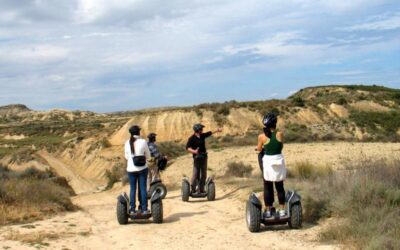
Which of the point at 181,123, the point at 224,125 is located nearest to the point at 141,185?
the point at 224,125

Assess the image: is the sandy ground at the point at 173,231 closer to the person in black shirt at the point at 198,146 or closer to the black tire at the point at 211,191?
the black tire at the point at 211,191

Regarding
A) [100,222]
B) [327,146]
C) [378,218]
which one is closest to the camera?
[378,218]

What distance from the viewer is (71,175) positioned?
143ft

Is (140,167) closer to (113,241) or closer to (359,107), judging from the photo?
(113,241)

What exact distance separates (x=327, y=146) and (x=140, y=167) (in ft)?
64.2

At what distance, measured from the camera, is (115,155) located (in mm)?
45375

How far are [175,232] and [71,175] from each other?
34599mm

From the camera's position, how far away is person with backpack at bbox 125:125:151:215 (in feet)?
37.3

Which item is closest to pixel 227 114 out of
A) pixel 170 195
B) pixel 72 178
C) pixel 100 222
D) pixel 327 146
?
pixel 72 178

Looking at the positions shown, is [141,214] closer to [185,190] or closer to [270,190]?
[270,190]

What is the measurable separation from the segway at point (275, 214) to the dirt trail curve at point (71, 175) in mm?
22514

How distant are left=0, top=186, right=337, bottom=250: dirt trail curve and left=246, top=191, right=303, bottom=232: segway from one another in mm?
161

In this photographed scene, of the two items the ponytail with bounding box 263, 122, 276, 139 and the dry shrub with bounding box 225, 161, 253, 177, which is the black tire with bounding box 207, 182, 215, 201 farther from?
the dry shrub with bounding box 225, 161, 253, 177

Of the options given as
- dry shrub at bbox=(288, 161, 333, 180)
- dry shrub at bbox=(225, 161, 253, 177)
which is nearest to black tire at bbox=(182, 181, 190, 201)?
dry shrub at bbox=(288, 161, 333, 180)
